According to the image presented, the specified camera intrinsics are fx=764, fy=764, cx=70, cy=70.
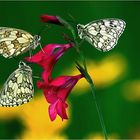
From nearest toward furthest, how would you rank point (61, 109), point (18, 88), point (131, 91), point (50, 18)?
point (50, 18) < point (61, 109) < point (18, 88) < point (131, 91)

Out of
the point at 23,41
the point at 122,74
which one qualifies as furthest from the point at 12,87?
the point at 122,74

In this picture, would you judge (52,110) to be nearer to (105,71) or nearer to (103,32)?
(103,32)

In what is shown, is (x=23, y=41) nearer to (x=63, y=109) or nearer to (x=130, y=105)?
(x=63, y=109)

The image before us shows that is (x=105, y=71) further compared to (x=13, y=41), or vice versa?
(x=105, y=71)

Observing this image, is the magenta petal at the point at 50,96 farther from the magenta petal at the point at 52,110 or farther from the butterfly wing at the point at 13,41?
the butterfly wing at the point at 13,41

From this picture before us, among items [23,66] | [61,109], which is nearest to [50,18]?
[61,109]

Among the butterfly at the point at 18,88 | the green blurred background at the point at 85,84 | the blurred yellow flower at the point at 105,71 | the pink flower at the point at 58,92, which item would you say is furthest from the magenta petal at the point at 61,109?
the blurred yellow flower at the point at 105,71
